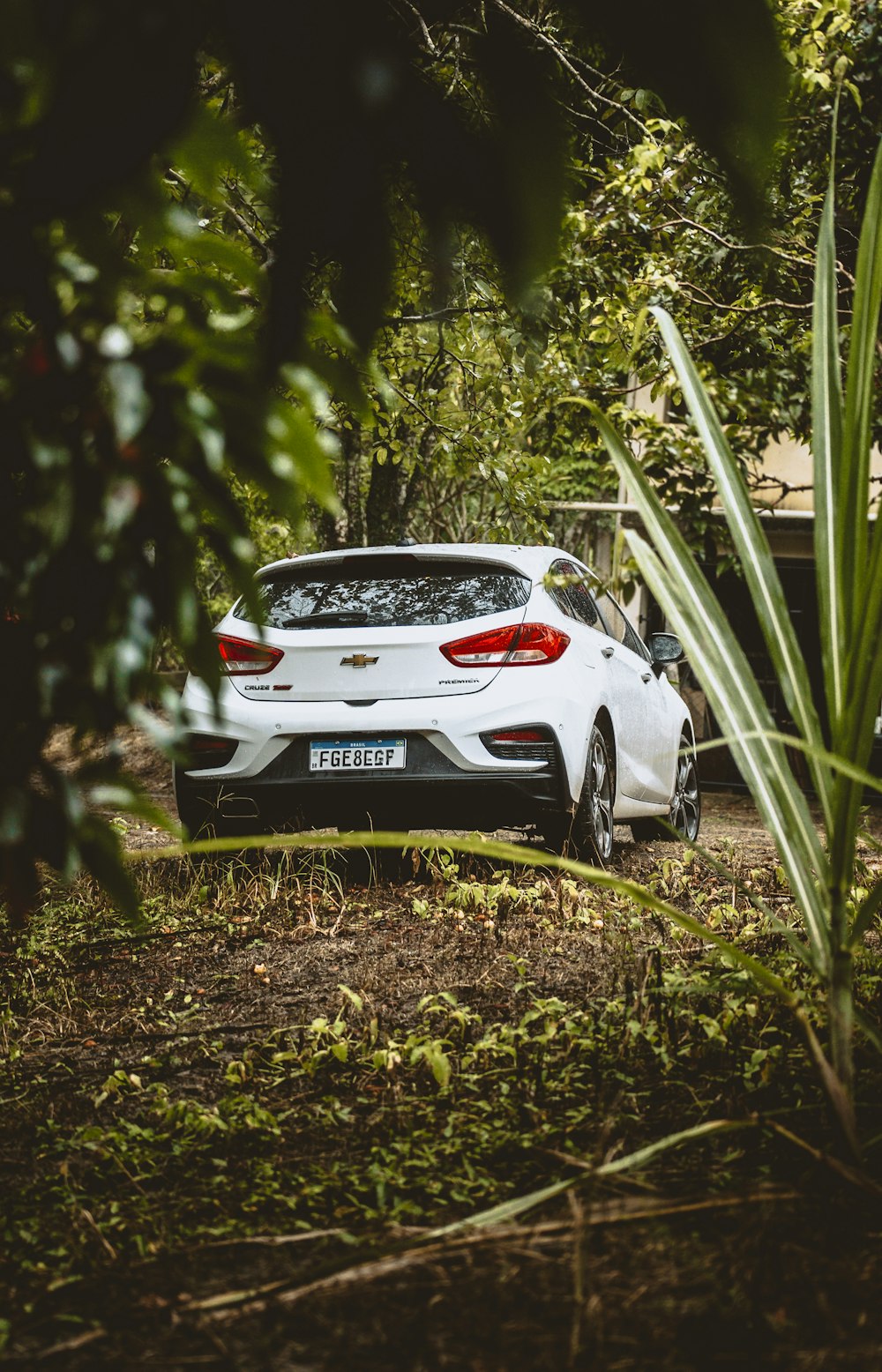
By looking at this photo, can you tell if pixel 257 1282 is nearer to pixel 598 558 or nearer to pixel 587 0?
pixel 587 0

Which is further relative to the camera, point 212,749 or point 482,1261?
point 212,749

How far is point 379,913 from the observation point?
4.44 meters

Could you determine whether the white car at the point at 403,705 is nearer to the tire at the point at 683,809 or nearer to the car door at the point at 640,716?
the car door at the point at 640,716

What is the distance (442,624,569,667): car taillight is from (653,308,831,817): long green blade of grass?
2857 millimetres

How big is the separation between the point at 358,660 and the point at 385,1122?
287 cm

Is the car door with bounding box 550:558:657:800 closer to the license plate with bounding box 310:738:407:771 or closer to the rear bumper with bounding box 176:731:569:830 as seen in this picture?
the rear bumper with bounding box 176:731:569:830

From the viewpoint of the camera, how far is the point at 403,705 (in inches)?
200

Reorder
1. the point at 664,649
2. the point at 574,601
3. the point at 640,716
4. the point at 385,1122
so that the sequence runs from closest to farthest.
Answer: the point at 385,1122 → the point at 574,601 → the point at 640,716 → the point at 664,649

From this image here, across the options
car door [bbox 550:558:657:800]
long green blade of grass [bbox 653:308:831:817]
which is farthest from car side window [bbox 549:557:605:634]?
long green blade of grass [bbox 653:308:831:817]

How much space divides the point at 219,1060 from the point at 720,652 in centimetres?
157

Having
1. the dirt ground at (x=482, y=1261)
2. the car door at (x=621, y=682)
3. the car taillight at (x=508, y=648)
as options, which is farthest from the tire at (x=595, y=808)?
the dirt ground at (x=482, y=1261)

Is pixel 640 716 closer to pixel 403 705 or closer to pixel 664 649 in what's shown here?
pixel 664 649

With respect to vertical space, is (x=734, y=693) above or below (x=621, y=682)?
above

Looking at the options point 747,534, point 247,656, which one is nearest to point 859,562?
point 747,534
